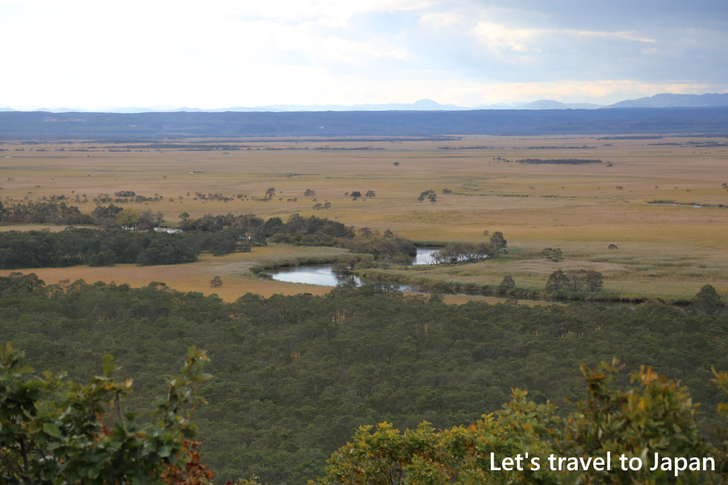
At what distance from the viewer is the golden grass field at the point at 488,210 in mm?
61219

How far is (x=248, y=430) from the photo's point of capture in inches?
818

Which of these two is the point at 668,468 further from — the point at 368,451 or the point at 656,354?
the point at 656,354

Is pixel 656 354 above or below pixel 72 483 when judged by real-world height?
below

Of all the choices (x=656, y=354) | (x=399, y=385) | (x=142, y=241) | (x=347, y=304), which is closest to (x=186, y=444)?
(x=399, y=385)

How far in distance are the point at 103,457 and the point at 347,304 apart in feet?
119

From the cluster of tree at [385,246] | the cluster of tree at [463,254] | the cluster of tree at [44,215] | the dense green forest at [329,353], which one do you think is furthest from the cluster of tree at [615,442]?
the cluster of tree at [44,215]

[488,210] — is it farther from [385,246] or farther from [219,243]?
[219,243]

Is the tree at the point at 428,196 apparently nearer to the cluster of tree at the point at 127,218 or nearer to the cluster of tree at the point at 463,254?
the cluster of tree at the point at 463,254

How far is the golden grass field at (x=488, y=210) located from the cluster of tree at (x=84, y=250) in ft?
9.06

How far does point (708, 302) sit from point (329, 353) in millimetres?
31920

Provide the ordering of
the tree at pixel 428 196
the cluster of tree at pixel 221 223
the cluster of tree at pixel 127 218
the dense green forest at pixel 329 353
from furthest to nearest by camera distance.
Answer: the tree at pixel 428 196 < the cluster of tree at pixel 127 218 < the cluster of tree at pixel 221 223 < the dense green forest at pixel 329 353

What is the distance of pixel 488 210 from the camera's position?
108 metres

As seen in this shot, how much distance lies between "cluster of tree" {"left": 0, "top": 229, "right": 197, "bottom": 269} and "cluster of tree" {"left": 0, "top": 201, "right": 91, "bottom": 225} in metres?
22.8

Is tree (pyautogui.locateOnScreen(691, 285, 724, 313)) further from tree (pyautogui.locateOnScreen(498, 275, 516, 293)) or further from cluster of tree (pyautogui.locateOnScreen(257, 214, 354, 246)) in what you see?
cluster of tree (pyautogui.locateOnScreen(257, 214, 354, 246))
